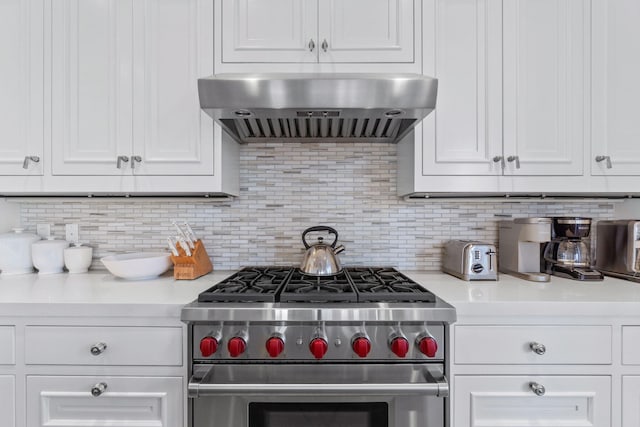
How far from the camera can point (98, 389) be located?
1.13 metres

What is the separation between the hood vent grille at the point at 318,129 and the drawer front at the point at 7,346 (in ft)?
3.54

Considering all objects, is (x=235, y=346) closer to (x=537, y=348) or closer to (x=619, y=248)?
(x=537, y=348)

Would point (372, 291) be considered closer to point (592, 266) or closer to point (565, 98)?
point (565, 98)

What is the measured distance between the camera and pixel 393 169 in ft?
5.97

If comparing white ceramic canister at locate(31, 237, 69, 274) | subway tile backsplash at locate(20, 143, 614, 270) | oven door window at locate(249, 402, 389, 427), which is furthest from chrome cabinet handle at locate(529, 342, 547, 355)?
white ceramic canister at locate(31, 237, 69, 274)

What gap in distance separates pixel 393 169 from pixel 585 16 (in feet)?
3.42

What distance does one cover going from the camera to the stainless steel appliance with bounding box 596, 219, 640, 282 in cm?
154

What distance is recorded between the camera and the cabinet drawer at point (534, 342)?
3.74 feet

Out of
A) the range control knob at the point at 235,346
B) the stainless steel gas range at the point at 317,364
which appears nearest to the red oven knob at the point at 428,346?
the stainless steel gas range at the point at 317,364

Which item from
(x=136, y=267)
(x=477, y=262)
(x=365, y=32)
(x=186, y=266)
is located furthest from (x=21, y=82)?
(x=477, y=262)

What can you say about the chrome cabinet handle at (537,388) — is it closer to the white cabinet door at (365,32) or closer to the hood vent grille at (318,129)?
the hood vent grille at (318,129)

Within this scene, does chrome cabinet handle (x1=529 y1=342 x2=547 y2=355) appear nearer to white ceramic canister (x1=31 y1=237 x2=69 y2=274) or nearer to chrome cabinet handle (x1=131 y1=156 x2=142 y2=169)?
chrome cabinet handle (x1=131 y1=156 x2=142 y2=169)

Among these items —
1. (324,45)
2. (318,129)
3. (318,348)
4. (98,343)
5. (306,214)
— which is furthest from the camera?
(306,214)

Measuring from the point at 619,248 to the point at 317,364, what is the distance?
61.6 inches
